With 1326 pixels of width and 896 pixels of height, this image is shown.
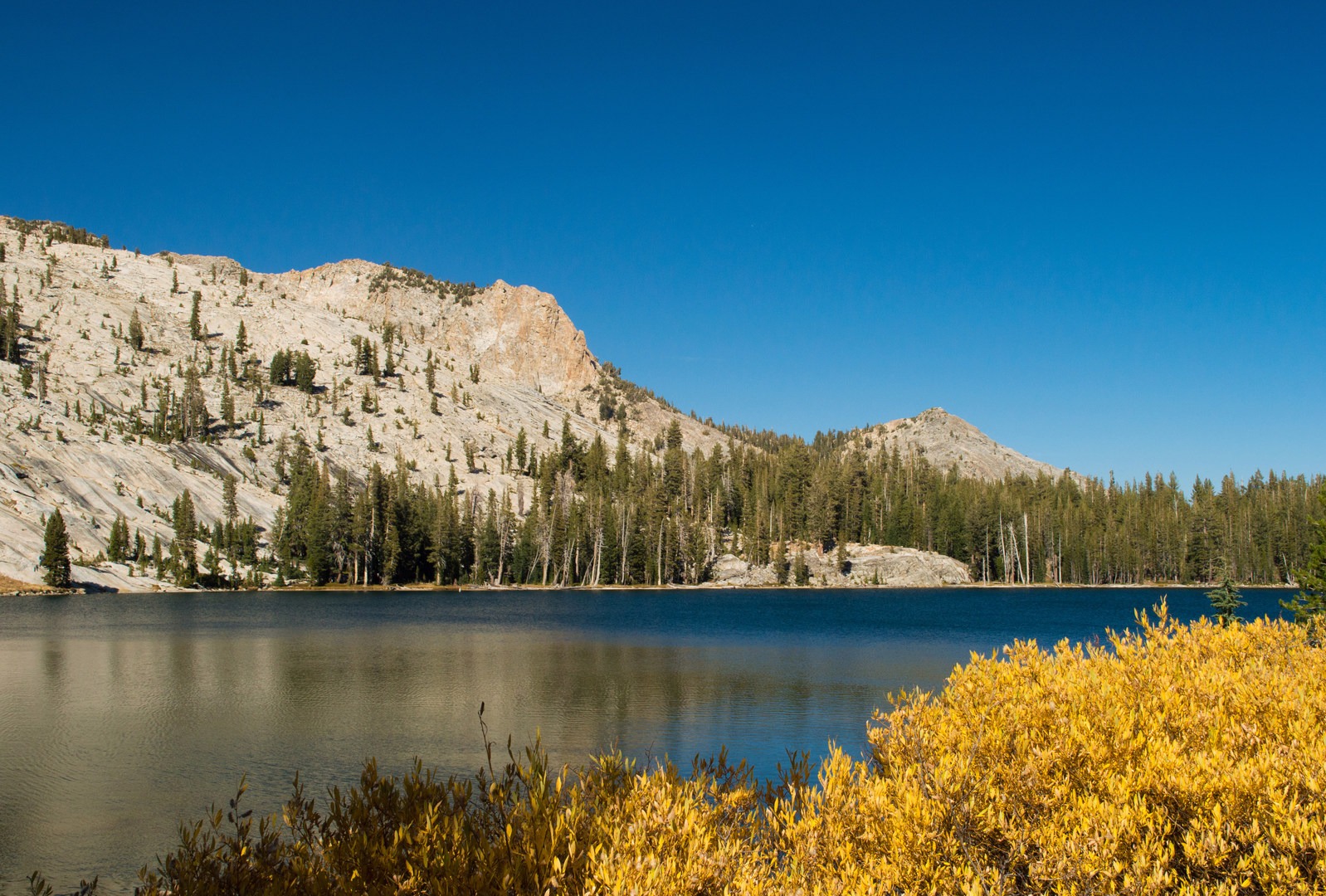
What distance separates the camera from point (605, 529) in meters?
135

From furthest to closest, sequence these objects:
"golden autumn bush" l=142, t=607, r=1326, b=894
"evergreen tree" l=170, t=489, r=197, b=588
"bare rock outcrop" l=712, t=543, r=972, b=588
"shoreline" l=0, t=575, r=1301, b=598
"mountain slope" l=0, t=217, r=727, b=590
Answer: "bare rock outcrop" l=712, t=543, r=972, b=588, "mountain slope" l=0, t=217, r=727, b=590, "evergreen tree" l=170, t=489, r=197, b=588, "shoreline" l=0, t=575, r=1301, b=598, "golden autumn bush" l=142, t=607, r=1326, b=894

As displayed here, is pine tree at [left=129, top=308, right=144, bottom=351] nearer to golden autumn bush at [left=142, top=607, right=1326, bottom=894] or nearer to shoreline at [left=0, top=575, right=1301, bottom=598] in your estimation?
shoreline at [left=0, top=575, right=1301, bottom=598]

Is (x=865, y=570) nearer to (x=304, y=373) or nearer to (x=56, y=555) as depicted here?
(x=56, y=555)

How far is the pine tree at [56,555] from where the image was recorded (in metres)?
85.8

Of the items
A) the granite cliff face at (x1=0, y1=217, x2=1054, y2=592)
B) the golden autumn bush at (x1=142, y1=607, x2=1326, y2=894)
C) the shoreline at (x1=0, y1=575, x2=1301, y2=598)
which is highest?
the granite cliff face at (x1=0, y1=217, x2=1054, y2=592)

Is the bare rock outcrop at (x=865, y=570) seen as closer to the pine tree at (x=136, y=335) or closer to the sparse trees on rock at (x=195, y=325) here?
the pine tree at (x=136, y=335)

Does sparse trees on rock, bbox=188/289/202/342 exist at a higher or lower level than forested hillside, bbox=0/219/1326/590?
higher

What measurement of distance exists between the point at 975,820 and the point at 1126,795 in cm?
153

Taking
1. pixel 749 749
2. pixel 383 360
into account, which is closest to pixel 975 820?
pixel 749 749

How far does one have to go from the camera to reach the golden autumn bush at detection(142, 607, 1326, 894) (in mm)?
7352

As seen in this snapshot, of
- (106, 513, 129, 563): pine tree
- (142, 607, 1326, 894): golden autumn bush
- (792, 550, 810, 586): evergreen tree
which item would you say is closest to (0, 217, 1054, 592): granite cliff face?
(106, 513, 129, 563): pine tree

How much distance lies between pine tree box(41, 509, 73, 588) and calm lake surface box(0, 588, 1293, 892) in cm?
1324

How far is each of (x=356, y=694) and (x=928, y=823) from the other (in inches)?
1161

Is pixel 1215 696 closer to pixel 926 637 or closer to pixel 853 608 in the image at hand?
pixel 926 637
